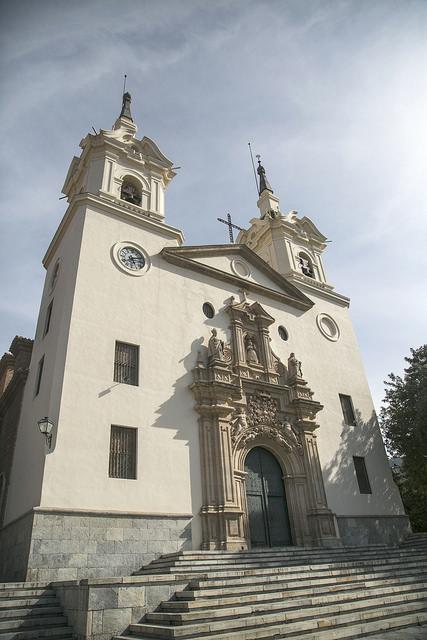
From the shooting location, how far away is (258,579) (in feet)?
29.5

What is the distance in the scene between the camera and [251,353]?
659 inches

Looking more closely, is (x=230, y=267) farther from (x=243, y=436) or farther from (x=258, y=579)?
(x=258, y=579)

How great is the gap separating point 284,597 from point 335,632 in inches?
59.0

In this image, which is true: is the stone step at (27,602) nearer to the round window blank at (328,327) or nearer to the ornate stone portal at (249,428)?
the ornate stone portal at (249,428)

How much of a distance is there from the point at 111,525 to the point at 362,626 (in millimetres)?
6142

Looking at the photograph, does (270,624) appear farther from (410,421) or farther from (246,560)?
(410,421)

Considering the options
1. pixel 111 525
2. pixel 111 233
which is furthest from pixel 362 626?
pixel 111 233

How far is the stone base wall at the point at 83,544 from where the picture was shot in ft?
31.9

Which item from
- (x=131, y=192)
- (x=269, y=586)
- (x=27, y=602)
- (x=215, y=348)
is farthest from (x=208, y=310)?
(x=27, y=602)

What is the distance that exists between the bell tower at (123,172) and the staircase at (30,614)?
1245 centimetres

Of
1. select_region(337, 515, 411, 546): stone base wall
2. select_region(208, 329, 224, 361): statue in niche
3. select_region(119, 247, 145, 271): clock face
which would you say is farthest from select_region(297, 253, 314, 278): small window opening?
select_region(337, 515, 411, 546): stone base wall

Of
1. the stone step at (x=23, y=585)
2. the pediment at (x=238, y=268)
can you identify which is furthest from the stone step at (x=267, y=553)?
the pediment at (x=238, y=268)

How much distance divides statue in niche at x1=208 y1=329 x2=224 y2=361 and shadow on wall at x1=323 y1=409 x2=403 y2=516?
5.94 m

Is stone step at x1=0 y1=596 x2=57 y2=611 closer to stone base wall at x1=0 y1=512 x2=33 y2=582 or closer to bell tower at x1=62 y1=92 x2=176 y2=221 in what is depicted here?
stone base wall at x1=0 y1=512 x2=33 y2=582
